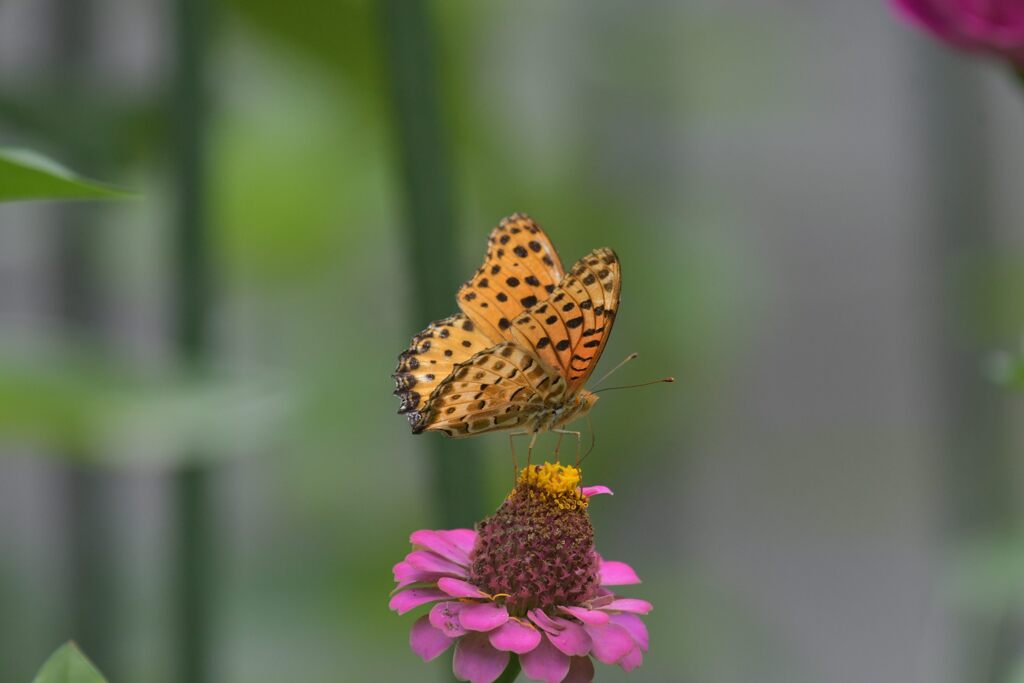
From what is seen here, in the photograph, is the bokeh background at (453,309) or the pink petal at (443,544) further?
the bokeh background at (453,309)

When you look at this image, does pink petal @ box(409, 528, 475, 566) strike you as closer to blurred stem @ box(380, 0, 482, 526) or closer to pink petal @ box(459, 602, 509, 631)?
pink petal @ box(459, 602, 509, 631)

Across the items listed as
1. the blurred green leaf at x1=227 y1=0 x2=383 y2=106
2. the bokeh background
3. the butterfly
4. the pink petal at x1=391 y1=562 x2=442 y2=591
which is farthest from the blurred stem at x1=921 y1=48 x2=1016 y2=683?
the pink petal at x1=391 y1=562 x2=442 y2=591

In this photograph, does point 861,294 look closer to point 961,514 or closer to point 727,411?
point 727,411

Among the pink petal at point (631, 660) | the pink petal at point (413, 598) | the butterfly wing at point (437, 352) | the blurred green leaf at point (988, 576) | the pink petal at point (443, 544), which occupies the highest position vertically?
the butterfly wing at point (437, 352)

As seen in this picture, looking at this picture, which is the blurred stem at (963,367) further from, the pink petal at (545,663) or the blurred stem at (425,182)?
the pink petal at (545,663)

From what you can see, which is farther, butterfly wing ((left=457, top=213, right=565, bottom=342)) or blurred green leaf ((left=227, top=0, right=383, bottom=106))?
blurred green leaf ((left=227, top=0, right=383, bottom=106))

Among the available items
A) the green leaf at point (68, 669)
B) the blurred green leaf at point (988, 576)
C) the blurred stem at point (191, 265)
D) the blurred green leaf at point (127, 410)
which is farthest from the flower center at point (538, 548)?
the blurred green leaf at point (988, 576)
